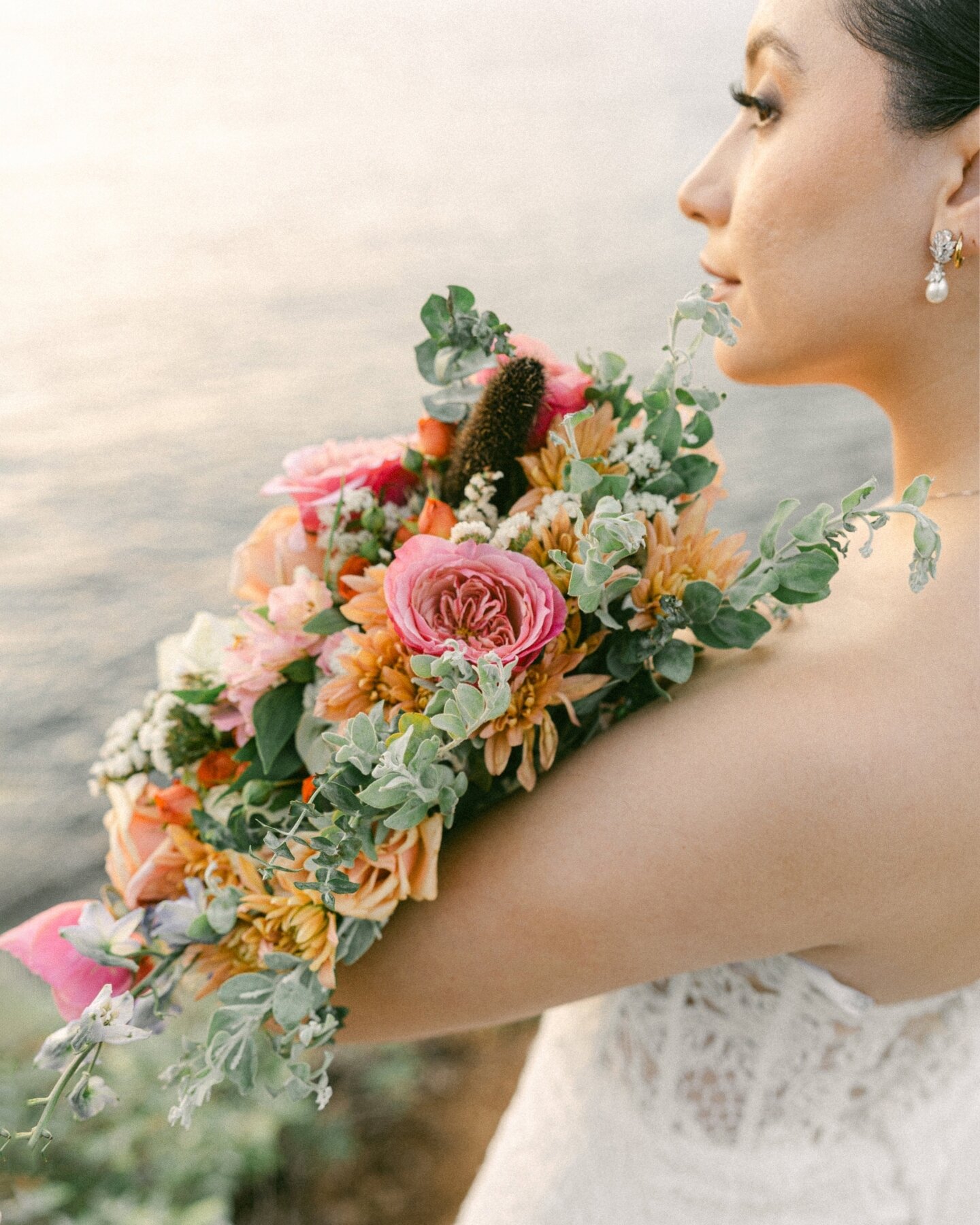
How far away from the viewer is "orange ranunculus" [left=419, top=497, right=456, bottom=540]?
92cm

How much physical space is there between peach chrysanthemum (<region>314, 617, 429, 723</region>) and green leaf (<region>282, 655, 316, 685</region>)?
0.31 ft

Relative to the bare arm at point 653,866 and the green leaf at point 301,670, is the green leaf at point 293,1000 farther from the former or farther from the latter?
the green leaf at point 301,670

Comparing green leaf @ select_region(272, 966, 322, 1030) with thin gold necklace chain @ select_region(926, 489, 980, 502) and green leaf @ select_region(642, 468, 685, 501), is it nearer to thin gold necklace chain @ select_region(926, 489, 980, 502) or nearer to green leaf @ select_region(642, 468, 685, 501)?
green leaf @ select_region(642, 468, 685, 501)

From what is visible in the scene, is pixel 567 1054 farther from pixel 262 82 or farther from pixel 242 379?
pixel 262 82

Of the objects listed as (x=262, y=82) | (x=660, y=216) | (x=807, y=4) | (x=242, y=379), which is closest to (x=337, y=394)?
(x=242, y=379)

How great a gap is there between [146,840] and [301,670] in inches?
10.2

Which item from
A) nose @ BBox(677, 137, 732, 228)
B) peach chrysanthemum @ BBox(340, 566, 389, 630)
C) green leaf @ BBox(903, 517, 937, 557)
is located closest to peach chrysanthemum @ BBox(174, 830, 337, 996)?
peach chrysanthemum @ BBox(340, 566, 389, 630)

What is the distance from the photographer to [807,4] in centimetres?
95

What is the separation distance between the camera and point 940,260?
94 centimetres

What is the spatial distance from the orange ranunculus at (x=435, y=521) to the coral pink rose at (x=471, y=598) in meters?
0.08

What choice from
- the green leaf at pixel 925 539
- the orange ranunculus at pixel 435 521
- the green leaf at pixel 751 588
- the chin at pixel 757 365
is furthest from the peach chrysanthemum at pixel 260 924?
the chin at pixel 757 365

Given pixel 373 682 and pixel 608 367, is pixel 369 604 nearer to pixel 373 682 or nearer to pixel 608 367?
pixel 373 682

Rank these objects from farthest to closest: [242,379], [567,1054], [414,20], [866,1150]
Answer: [414,20] < [242,379] < [567,1054] < [866,1150]

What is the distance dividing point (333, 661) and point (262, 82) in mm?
4411
